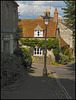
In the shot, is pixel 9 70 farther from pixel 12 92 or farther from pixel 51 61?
pixel 51 61

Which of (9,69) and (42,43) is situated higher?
(42,43)

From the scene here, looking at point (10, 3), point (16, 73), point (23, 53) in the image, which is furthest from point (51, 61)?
point (16, 73)

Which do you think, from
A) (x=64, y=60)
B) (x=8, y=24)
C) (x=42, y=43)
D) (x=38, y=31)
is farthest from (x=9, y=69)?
(x=38, y=31)

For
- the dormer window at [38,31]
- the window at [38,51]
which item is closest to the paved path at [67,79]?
the window at [38,51]

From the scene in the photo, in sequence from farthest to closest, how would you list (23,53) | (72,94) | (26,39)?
Result: 1. (26,39)
2. (23,53)
3. (72,94)

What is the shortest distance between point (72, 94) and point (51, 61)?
827 inches

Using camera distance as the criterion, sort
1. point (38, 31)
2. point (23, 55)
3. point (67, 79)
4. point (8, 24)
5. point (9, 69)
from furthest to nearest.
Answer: point (38, 31)
point (23, 55)
point (8, 24)
point (67, 79)
point (9, 69)

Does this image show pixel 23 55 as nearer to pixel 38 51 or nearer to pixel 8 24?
pixel 8 24

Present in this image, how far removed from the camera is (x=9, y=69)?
31.7ft

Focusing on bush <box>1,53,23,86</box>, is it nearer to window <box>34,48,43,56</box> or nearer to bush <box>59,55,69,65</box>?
window <box>34,48,43,56</box>

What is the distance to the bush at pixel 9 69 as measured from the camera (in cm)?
937

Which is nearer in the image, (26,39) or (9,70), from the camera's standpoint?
(9,70)

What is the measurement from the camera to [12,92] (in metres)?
8.23

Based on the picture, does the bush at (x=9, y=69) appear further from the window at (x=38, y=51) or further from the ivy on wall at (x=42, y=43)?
the window at (x=38, y=51)
